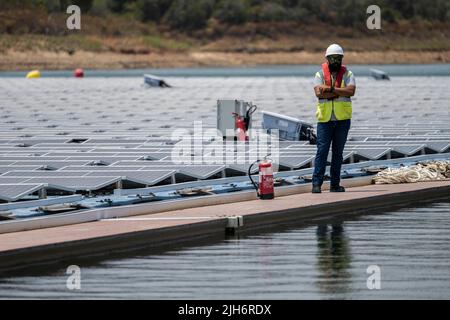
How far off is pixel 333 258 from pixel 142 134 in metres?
16.0

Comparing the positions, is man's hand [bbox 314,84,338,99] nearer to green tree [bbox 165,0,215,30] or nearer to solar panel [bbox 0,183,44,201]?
solar panel [bbox 0,183,44,201]

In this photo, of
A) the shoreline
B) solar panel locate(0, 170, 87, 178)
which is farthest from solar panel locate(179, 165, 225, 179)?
the shoreline

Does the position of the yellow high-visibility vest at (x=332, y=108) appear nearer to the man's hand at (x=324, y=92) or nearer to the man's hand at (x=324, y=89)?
the man's hand at (x=324, y=92)

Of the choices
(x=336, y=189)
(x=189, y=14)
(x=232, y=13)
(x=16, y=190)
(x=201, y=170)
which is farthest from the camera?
(x=232, y=13)

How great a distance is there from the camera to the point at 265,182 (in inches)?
720

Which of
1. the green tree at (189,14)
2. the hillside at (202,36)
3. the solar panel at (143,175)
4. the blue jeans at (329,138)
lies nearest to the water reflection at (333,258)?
the blue jeans at (329,138)

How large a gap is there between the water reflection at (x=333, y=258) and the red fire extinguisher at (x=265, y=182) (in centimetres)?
154

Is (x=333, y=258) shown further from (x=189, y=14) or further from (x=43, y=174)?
(x=189, y=14)

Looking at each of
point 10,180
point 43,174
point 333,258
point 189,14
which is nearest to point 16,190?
point 10,180

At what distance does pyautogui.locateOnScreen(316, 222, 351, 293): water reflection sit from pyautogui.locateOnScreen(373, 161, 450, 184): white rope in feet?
12.4

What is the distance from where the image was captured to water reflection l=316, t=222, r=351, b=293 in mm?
12375

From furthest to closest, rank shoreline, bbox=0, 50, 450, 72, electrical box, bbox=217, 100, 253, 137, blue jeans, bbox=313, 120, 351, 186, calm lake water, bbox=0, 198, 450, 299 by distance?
shoreline, bbox=0, 50, 450, 72, electrical box, bbox=217, 100, 253, 137, blue jeans, bbox=313, 120, 351, 186, calm lake water, bbox=0, 198, 450, 299

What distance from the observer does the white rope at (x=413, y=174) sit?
2053cm

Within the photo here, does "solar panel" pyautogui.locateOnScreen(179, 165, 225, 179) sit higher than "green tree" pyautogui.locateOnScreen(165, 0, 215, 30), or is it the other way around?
"green tree" pyautogui.locateOnScreen(165, 0, 215, 30)
